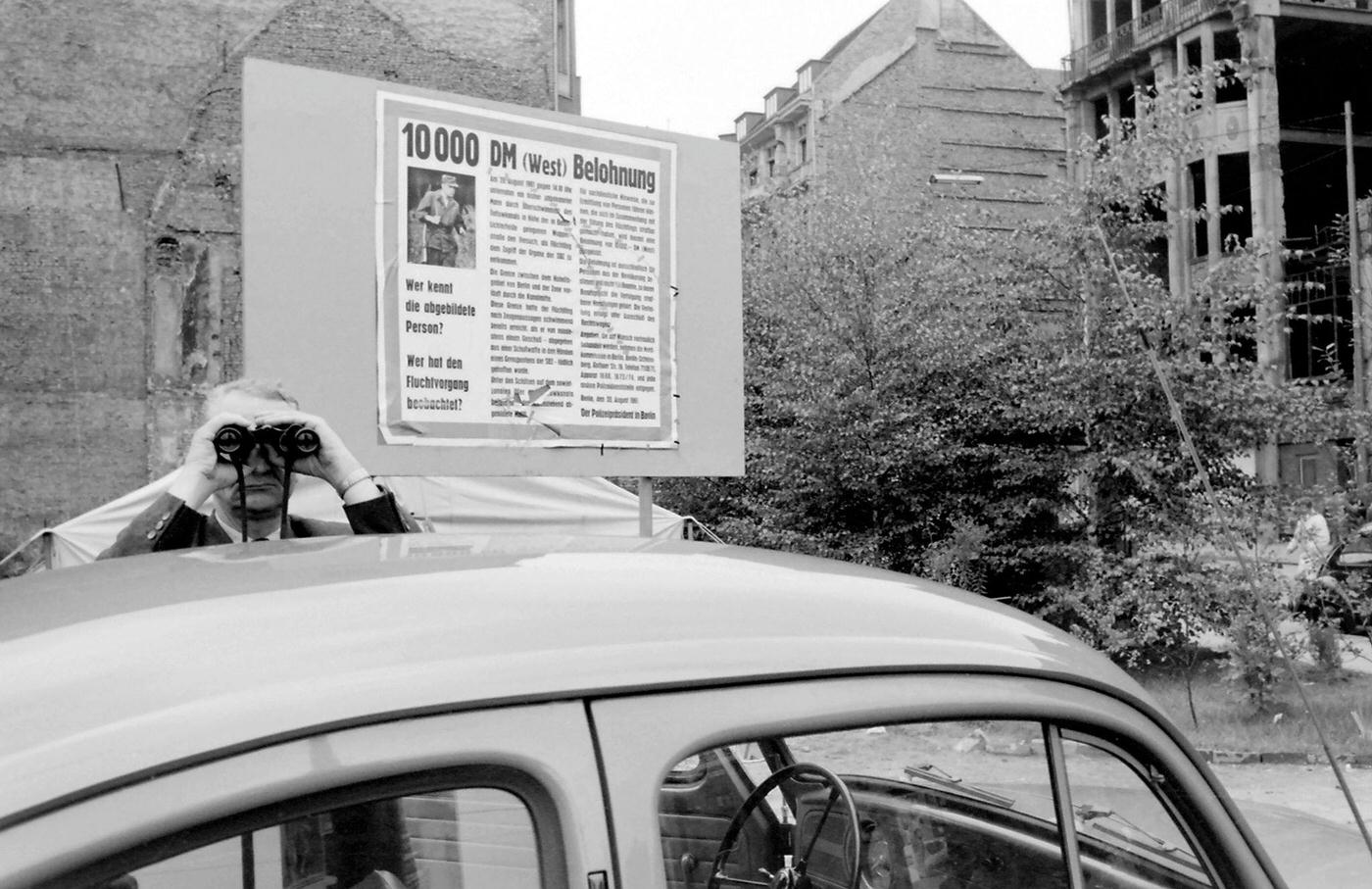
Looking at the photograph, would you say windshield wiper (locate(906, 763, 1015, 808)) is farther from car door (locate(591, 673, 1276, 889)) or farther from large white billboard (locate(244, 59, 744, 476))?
large white billboard (locate(244, 59, 744, 476))

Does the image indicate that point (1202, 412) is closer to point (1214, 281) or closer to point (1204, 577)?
point (1214, 281)

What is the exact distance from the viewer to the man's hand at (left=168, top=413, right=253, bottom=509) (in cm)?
238

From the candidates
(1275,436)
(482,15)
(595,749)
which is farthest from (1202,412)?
(482,15)

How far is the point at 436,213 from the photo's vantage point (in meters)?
3.85

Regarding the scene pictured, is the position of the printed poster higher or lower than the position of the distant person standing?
higher

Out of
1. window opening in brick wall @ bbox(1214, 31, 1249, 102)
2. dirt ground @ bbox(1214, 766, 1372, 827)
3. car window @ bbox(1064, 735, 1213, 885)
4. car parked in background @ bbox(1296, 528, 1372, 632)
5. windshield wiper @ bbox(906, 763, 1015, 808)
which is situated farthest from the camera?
window opening in brick wall @ bbox(1214, 31, 1249, 102)

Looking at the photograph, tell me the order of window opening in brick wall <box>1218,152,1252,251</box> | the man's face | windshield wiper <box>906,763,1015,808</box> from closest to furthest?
windshield wiper <box>906,763,1015,808</box> → the man's face → window opening in brick wall <box>1218,152,1252,251</box>

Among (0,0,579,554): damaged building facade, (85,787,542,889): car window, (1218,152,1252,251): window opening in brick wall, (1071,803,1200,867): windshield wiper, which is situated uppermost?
(1218,152,1252,251): window opening in brick wall

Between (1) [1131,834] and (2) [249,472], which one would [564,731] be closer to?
(1) [1131,834]

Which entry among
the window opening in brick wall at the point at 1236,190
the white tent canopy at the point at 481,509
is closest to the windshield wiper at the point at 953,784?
the white tent canopy at the point at 481,509

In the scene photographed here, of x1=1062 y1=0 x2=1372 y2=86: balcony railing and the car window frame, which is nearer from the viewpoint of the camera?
the car window frame

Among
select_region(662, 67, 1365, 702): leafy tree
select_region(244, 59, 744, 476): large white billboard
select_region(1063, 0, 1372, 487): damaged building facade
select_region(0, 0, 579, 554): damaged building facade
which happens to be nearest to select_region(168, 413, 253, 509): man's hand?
select_region(244, 59, 744, 476): large white billboard

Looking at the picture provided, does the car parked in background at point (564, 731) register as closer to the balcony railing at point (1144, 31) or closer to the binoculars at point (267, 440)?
the binoculars at point (267, 440)

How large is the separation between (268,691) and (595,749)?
310mm
